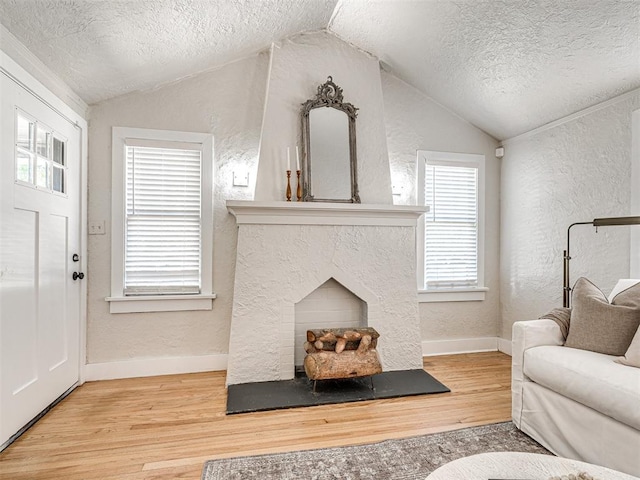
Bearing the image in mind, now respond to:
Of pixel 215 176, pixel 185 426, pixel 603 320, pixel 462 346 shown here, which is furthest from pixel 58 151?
pixel 462 346

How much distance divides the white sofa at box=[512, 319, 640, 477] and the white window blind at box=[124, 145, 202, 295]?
264 cm

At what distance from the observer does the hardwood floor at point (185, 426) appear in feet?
6.37

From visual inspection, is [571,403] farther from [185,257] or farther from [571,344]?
[185,257]

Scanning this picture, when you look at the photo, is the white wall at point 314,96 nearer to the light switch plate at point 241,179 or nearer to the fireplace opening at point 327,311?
the light switch plate at point 241,179

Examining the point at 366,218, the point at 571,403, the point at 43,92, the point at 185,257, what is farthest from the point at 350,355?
the point at 43,92

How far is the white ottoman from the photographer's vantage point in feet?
3.92

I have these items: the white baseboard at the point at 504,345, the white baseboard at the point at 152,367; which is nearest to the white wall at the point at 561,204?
the white baseboard at the point at 504,345

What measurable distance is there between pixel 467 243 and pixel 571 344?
193 centimetres

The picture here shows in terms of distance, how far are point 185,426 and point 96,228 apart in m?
1.85

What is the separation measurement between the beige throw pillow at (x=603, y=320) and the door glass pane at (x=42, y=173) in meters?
3.46

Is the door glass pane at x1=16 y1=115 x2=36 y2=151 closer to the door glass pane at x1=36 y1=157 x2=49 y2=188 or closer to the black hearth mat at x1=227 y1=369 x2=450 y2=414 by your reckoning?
the door glass pane at x1=36 y1=157 x2=49 y2=188

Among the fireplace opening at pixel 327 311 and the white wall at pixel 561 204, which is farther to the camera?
the fireplace opening at pixel 327 311

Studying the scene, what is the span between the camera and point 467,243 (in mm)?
4023

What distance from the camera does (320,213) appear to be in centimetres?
323
